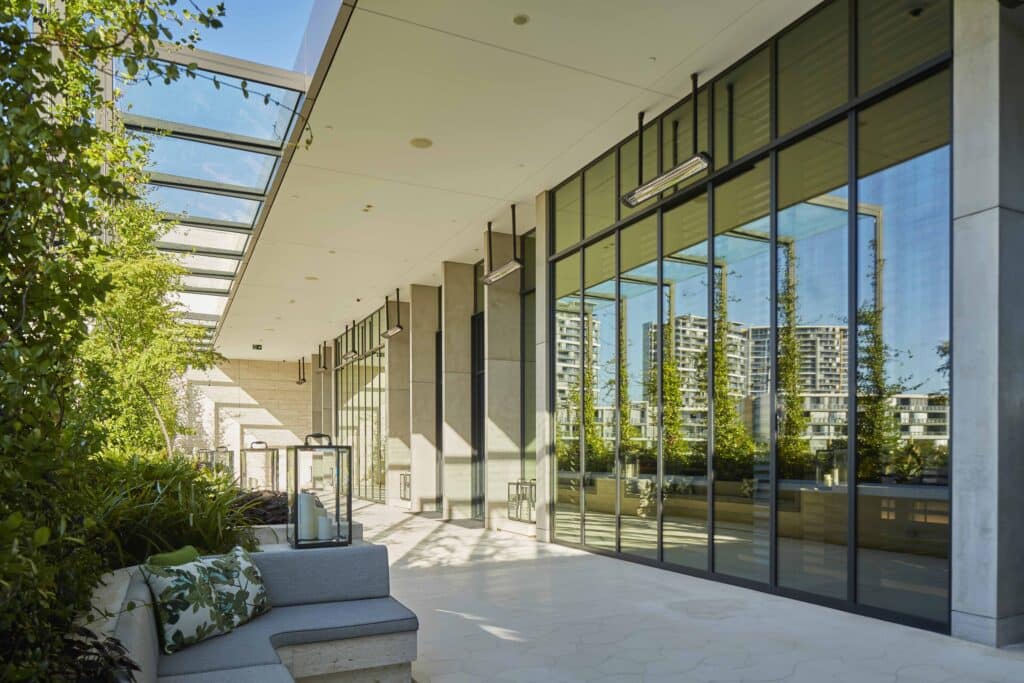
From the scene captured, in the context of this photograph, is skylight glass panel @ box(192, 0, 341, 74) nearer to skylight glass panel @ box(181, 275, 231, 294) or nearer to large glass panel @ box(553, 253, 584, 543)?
large glass panel @ box(553, 253, 584, 543)

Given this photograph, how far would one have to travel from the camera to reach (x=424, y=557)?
321 inches

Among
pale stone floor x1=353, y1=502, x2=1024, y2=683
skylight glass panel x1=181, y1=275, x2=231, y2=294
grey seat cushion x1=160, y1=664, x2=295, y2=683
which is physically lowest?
pale stone floor x1=353, y1=502, x2=1024, y2=683

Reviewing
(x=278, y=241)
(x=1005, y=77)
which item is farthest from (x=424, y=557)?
(x=1005, y=77)

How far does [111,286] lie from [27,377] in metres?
0.26

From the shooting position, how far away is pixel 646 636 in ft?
15.5

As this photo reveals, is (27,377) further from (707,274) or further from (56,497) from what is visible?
(707,274)

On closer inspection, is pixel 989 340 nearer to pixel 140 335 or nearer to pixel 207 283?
pixel 140 335

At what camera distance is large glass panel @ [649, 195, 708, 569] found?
6.71m

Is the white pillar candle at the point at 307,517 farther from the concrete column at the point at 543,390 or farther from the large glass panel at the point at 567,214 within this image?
the large glass panel at the point at 567,214

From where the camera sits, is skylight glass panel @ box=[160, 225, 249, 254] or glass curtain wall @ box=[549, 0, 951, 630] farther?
skylight glass panel @ box=[160, 225, 249, 254]

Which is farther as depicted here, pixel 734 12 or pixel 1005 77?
pixel 734 12

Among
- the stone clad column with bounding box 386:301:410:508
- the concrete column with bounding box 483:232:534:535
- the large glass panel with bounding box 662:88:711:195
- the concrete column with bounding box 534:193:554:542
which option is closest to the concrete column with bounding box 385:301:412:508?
the stone clad column with bounding box 386:301:410:508

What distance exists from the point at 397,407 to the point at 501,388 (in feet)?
17.3

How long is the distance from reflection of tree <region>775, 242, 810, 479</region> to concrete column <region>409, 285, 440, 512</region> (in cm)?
858
